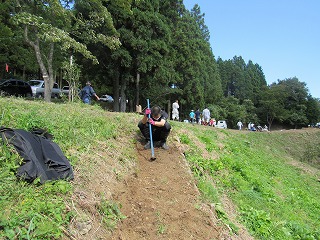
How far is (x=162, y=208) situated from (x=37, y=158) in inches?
72.7

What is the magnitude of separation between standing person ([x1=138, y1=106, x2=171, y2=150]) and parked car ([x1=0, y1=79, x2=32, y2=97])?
15.2 meters

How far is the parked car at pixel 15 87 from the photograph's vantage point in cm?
1937

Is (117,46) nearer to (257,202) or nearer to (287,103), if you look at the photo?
(257,202)

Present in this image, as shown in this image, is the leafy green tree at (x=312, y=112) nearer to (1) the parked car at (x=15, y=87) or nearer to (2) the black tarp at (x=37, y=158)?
(1) the parked car at (x=15, y=87)

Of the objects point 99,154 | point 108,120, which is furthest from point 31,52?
point 99,154

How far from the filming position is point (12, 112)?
17.4 ft

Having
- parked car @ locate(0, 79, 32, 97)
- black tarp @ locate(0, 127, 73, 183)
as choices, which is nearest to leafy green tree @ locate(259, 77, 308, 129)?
parked car @ locate(0, 79, 32, 97)

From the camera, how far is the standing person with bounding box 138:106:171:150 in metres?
6.60

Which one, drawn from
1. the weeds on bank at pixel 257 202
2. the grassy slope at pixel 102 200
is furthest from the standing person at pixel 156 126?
the weeds on bank at pixel 257 202

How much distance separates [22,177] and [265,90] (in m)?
59.8

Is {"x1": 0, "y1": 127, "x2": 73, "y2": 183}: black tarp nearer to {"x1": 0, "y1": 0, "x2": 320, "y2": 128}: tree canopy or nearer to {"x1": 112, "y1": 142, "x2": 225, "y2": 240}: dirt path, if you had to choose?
{"x1": 112, "y1": 142, "x2": 225, "y2": 240}: dirt path

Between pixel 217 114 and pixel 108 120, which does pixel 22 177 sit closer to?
pixel 108 120

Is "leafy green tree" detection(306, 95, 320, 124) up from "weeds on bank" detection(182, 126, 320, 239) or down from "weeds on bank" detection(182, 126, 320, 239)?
up

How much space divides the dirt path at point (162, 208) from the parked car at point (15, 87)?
656 inches
